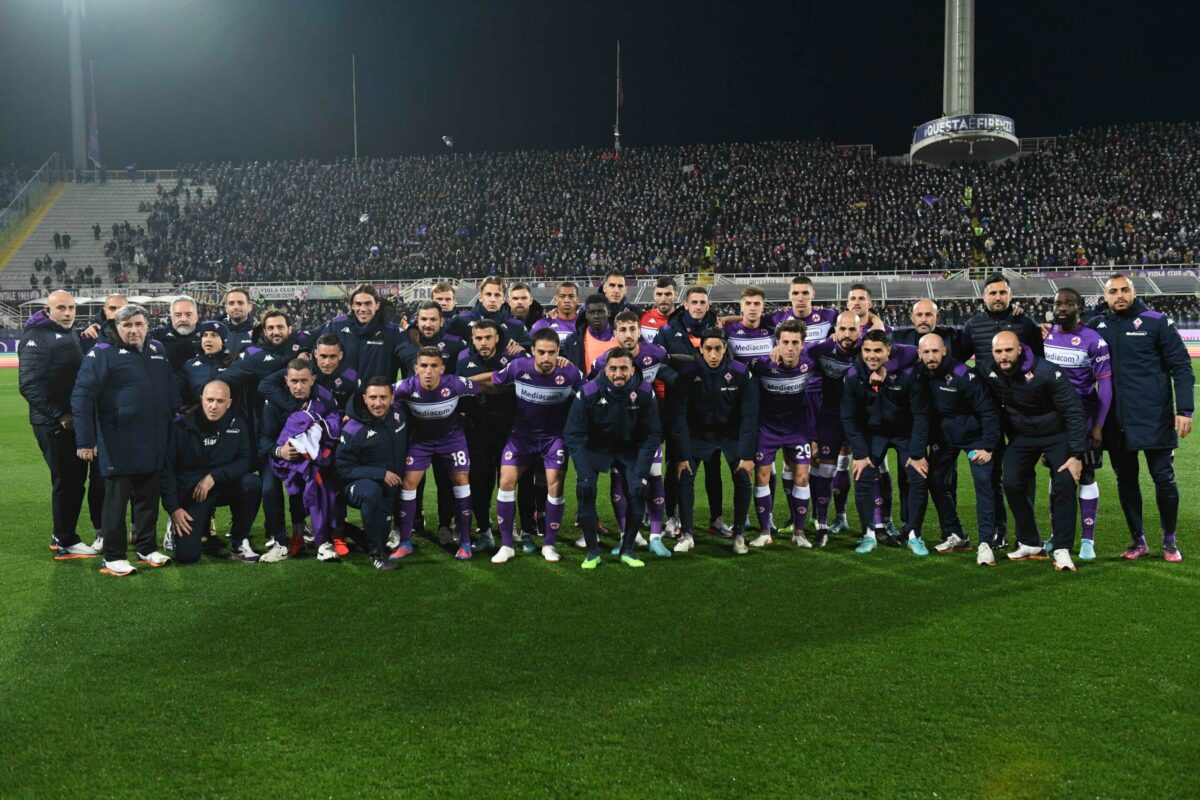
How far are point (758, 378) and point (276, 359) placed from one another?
4.01 m

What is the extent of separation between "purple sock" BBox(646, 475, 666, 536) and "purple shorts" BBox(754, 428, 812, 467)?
0.87 meters

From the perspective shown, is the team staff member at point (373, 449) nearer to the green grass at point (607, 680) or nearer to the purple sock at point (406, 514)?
the purple sock at point (406, 514)

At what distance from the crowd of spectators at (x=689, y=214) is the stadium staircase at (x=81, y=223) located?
1512 mm

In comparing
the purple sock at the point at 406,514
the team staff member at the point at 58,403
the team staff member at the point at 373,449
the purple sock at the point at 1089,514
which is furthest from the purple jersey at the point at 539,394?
the purple sock at the point at 1089,514

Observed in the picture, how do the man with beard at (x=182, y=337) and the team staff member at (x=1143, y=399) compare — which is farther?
the man with beard at (x=182, y=337)

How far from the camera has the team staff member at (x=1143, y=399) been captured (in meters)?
6.38

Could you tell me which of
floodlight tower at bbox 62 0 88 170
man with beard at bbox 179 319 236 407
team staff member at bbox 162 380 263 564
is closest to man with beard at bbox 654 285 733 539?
team staff member at bbox 162 380 263 564

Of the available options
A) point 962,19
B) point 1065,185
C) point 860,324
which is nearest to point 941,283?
point 1065,185

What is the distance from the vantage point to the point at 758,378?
739 cm

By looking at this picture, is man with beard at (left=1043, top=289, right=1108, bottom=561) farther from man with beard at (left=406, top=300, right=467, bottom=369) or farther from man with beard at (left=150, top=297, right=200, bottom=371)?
man with beard at (left=150, top=297, right=200, bottom=371)

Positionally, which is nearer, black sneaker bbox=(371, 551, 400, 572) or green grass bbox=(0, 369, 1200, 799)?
green grass bbox=(0, 369, 1200, 799)

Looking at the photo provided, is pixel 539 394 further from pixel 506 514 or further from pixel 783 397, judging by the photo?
pixel 783 397

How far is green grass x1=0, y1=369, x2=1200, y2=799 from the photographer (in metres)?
3.43

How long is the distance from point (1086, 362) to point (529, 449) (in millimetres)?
4268
